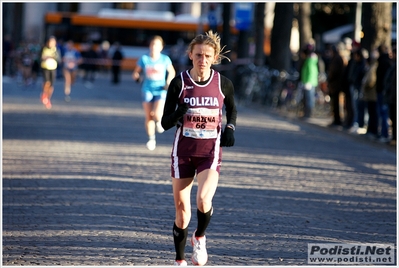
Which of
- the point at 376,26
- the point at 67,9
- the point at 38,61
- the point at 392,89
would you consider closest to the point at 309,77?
the point at 376,26

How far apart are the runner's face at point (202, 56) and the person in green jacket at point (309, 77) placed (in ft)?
55.5

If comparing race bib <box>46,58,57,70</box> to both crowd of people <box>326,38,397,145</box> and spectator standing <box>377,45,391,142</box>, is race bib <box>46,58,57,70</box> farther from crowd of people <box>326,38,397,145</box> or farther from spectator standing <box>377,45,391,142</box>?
spectator standing <box>377,45,391,142</box>

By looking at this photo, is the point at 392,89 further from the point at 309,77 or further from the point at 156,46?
the point at 309,77

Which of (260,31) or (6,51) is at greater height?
(260,31)

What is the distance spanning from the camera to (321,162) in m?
14.7

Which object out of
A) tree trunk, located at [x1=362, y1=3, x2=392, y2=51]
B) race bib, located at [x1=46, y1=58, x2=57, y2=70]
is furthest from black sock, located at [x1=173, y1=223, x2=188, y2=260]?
race bib, located at [x1=46, y1=58, x2=57, y2=70]

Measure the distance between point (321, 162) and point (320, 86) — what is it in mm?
11825

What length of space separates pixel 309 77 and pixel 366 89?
4869mm

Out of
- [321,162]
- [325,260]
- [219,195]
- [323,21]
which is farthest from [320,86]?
[323,21]

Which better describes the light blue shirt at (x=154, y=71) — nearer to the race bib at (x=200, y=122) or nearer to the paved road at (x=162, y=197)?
the paved road at (x=162, y=197)

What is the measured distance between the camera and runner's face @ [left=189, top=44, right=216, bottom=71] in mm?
6789

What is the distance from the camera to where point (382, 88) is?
18.2 m

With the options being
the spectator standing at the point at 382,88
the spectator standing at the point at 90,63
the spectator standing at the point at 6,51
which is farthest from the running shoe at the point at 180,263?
the spectator standing at the point at 90,63

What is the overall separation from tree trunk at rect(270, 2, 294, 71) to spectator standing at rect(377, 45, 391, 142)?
1182cm
